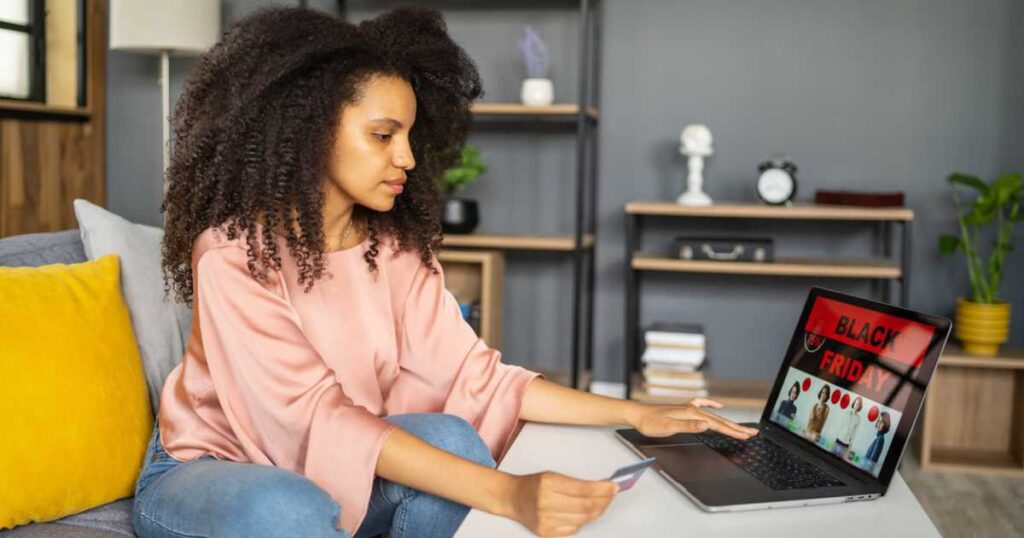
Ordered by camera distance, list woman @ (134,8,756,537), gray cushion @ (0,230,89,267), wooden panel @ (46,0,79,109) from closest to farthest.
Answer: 1. woman @ (134,8,756,537)
2. gray cushion @ (0,230,89,267)
3. wooden panel @ (46,0,79,109)

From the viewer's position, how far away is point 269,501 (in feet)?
A: 3.69

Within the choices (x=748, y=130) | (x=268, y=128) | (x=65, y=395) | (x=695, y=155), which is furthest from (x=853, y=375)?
(x=748, y=130)

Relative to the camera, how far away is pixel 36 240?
5.33ft

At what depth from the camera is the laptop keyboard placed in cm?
111

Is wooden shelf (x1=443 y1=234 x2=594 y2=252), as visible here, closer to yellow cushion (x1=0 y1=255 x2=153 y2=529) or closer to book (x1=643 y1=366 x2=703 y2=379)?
book (x1=643 y1=366 x2=703 y2=379)

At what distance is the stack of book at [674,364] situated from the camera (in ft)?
10.3

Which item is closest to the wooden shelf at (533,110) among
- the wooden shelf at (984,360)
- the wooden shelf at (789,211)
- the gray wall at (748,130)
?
the gray wall at (748,130)

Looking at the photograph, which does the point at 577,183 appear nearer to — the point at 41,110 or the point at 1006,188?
the point at 1006,188

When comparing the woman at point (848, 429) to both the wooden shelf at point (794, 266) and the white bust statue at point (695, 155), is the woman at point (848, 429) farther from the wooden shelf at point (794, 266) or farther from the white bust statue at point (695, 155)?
the white bust statue at point (695, 155)

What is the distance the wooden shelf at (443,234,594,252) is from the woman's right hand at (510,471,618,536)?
223 cm

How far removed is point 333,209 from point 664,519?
2.26 feet

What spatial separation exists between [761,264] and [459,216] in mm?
983

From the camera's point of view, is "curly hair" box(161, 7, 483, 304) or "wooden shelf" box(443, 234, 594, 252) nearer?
"curly hair" box(161, 7, 483, 304)

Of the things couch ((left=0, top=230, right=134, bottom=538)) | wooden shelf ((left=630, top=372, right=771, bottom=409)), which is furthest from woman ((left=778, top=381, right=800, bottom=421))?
wooden shelf ((left=630, top=372, right=771, bottom=409))
